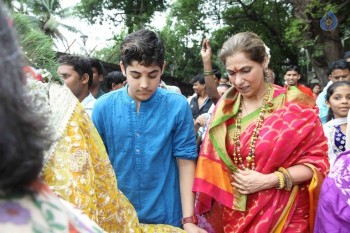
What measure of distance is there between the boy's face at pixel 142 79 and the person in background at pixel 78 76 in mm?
999

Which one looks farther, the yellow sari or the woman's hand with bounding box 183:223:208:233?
the woman's hand with bounding box 183:223:208:233

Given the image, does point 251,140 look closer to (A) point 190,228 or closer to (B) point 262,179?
(B) point 262,179

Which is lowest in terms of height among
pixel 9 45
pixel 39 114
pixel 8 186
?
pixel 8 186

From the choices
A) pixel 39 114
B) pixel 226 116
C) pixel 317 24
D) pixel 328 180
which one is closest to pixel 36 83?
pixel 39 114

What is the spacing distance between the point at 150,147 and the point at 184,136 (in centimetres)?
19

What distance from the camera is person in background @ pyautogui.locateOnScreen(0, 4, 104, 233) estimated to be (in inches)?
31.2

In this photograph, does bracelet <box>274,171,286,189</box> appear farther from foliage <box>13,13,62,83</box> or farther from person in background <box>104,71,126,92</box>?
person in background <box>104,71,126,92</box>

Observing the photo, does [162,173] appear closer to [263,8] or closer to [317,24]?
[317,24]

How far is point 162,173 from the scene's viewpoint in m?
2.62

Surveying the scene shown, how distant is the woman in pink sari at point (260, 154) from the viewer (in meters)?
2.69

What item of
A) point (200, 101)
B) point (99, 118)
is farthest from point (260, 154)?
point (200, 101)

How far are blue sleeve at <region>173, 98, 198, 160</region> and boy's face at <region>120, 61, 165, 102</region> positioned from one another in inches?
7.0

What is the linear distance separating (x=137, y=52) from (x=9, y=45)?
176 centimetres

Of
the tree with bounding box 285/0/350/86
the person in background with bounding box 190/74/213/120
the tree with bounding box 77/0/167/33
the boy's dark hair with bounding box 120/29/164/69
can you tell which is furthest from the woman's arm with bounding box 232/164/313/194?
the tree with bounding box 77/0/167/33
